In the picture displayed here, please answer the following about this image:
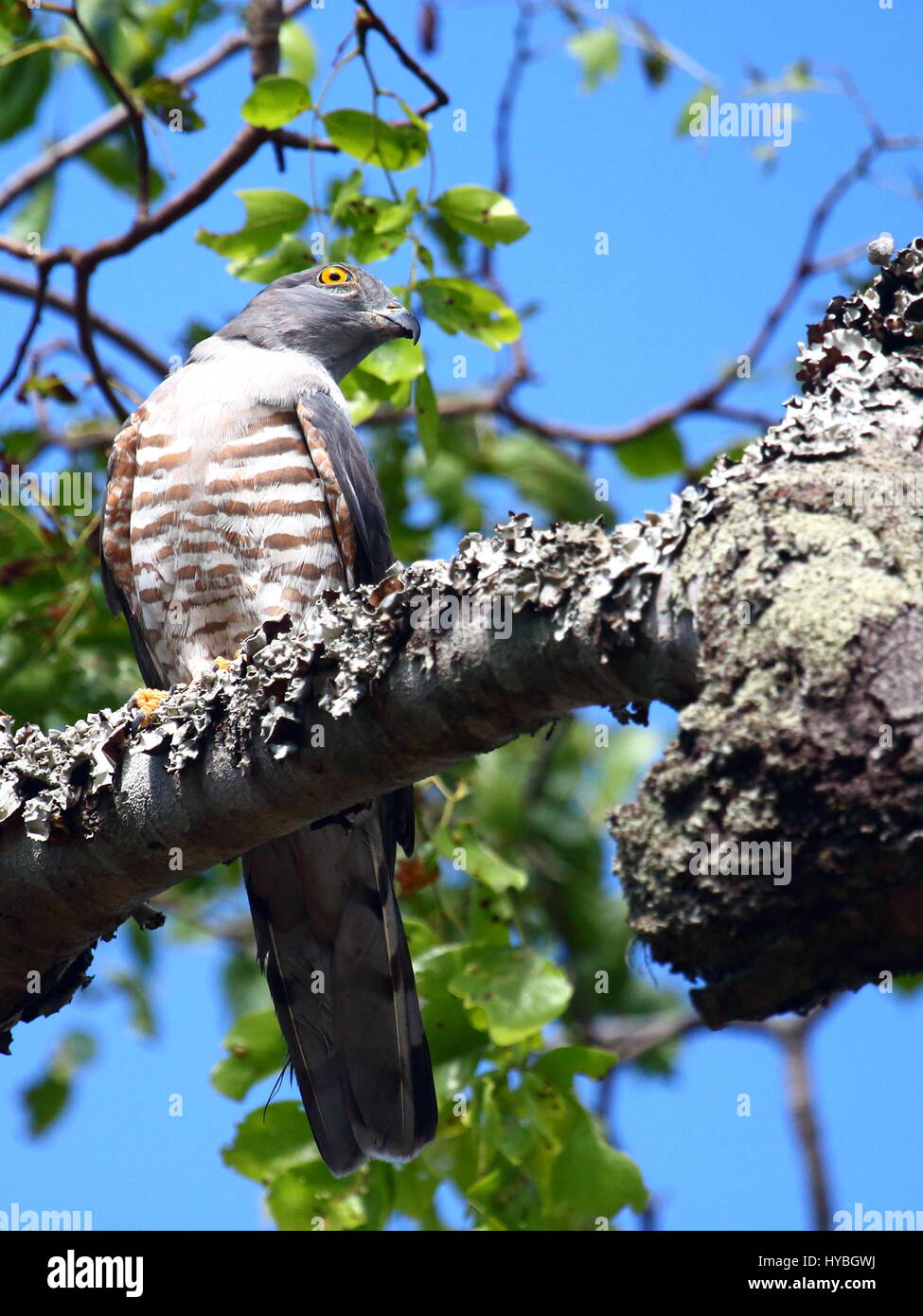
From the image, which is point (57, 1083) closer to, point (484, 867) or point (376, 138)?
point (484, 867)

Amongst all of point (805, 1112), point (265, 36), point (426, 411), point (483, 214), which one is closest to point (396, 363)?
point (426, 411)

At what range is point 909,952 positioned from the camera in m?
1.73

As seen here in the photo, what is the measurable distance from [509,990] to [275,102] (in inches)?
122

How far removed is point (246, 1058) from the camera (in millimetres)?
4094

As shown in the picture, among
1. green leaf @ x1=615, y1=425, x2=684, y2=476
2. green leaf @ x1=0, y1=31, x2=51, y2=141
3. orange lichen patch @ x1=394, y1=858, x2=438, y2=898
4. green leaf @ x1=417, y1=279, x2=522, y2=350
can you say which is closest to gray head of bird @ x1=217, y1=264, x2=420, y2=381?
green leaf @ x1=417, y1=279, x2=522, y2=350

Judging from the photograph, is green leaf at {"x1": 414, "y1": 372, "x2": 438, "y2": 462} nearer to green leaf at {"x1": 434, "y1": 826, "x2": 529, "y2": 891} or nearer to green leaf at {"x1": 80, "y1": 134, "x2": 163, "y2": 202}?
green leaf at {"x1": 434, "y1": 826, "x2": 529, "y2": 891}

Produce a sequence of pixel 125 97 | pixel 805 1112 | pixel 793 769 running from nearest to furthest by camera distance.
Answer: pixel 793 769 < pixel 125 97 < pixel 805 1112

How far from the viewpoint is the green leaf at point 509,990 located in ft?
12.3

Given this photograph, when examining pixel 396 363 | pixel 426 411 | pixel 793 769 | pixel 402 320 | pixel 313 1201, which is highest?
pixel 402 320

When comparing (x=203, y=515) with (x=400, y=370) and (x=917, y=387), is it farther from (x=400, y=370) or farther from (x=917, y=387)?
(x=917, y=387)

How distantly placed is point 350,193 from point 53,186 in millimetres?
2834

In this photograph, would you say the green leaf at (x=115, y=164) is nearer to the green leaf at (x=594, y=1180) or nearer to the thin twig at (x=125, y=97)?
the thin twig at (x=125, y=97)

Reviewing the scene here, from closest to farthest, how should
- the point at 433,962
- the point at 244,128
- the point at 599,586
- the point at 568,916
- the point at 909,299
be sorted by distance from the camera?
the point at 599,586 < the point at 909,299 < the point at 433,962 < the point at 244,128 < the point at 568,916

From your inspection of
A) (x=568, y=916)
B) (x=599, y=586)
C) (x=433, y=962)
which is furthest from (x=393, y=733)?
(x=568, y=916)
